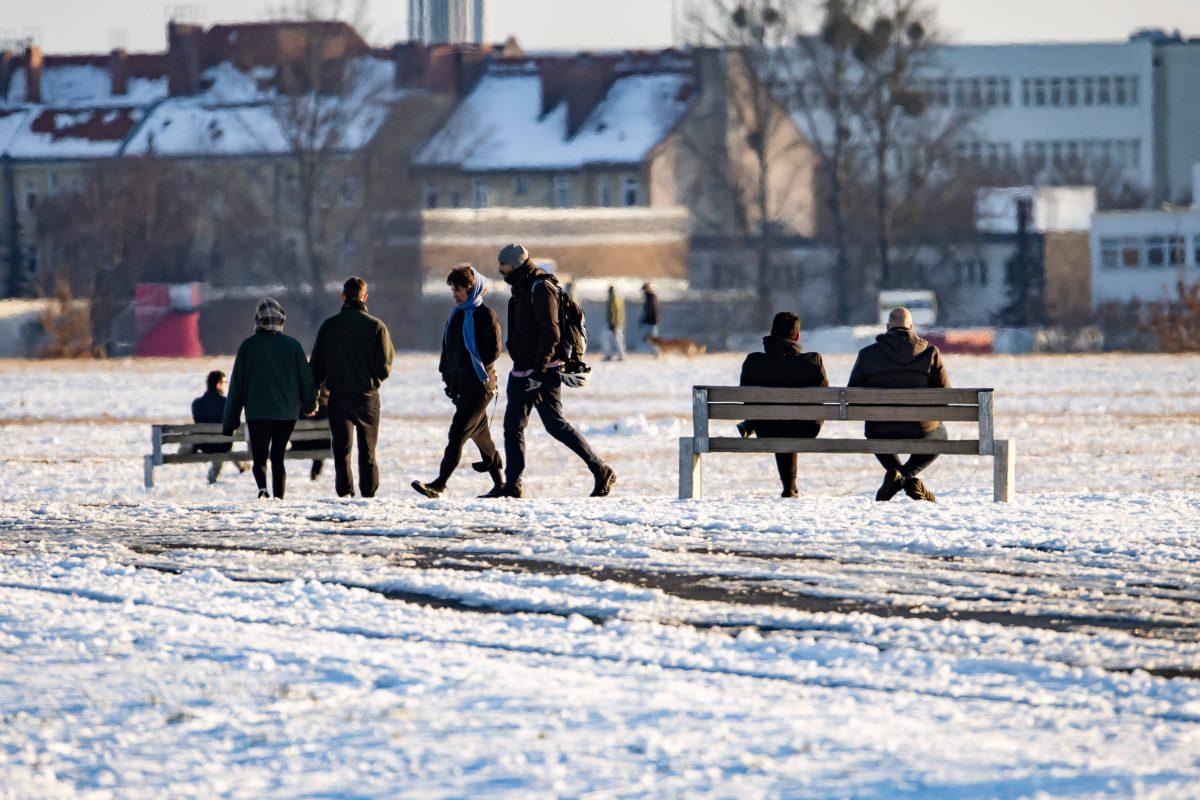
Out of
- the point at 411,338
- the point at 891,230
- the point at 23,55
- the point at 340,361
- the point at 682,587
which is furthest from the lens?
the point at 23,55

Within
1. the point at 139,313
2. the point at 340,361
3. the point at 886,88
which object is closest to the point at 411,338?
the point at 139,313

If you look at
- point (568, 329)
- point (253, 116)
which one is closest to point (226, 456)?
point (568, 329)

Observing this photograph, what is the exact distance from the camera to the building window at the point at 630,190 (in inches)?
3408

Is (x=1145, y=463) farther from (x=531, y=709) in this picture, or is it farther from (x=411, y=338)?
(x=411, y=338)

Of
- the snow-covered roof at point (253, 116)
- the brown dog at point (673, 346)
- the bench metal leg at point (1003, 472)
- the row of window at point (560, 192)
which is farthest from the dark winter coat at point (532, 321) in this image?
the row of window at point (560, 192)

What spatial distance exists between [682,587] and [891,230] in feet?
228

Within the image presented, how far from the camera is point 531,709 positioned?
7305 millimetres

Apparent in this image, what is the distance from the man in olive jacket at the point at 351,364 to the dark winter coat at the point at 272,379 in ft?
0.43

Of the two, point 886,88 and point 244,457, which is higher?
point 886,88

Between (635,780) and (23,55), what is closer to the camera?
(635,780)

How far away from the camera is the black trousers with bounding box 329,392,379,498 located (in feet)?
47.5

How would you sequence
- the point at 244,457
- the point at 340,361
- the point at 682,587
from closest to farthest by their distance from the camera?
1. the point at 682,587
2. the point at 340,361
3. the point at 244,457

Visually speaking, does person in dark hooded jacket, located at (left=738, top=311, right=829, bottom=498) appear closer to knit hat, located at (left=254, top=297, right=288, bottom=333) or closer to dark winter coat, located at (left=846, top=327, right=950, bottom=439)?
dark winter coat, located at (left=846, top=327, right=950, bottom=439)

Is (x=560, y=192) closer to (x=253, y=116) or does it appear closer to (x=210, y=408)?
(x=253, y=116)
